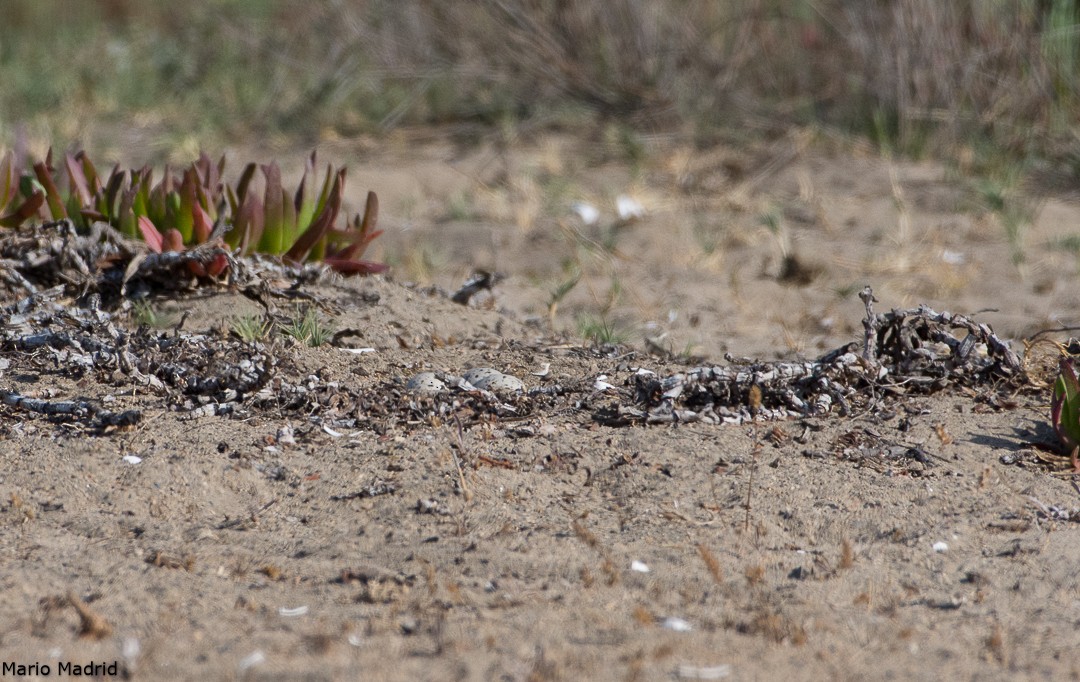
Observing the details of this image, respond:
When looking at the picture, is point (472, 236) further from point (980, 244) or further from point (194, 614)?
point (194, 614)

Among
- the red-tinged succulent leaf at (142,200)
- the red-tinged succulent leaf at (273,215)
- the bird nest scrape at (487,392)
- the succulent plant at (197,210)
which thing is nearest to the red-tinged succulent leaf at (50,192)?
the succulent plant at (197,210)

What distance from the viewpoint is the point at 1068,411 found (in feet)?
9.07

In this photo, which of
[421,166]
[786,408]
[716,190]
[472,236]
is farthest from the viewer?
[421,166]

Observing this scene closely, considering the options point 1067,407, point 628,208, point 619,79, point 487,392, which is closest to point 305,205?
point 487,392

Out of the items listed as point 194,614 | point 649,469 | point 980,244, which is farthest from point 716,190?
point 194,614

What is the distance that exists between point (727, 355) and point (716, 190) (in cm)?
265

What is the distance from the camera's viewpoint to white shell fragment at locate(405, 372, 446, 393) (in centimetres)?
304

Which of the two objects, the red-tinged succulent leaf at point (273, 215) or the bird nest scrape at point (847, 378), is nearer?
the bird nest scrape at point (847, 378)

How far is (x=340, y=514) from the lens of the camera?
8.50 feet

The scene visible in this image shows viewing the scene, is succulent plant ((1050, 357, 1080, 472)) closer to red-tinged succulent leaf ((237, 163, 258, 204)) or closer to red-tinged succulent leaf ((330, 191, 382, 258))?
red-tinged succulent leaf ((330, 191, 382, 258))

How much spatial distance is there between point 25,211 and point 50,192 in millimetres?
97

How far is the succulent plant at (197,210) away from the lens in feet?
11.8

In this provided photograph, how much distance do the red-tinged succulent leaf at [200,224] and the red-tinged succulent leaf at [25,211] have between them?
0.47 metres

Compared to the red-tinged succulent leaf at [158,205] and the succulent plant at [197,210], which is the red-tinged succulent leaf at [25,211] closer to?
the succulent plant at [197,210]
